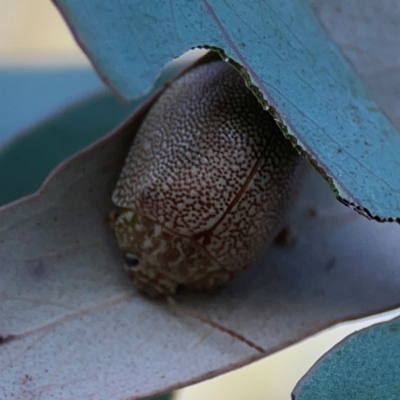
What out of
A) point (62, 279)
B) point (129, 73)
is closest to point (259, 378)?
point (62, 279)

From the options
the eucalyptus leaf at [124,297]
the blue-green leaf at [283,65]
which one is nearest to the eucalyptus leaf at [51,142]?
the eucalyptus leaf at [124,297]

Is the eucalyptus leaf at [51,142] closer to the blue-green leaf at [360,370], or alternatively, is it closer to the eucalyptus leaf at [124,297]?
the eucalyptus leaf at [124,297]

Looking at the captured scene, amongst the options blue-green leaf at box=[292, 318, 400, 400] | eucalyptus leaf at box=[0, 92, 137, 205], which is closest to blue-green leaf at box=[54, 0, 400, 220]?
blue-green leaf at box=[292, 318, 400, 400]

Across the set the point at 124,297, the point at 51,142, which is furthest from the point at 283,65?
the point at 51,142

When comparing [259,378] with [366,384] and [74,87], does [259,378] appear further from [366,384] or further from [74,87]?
[74,87]

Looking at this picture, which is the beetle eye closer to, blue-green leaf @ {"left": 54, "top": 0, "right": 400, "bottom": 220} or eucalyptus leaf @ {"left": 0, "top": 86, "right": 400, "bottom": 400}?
eucalyptus leaf @ {"left": 0, "top": 86, "right": 400, "bottom": 400}

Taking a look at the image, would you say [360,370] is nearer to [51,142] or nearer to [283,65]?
[283,65]
